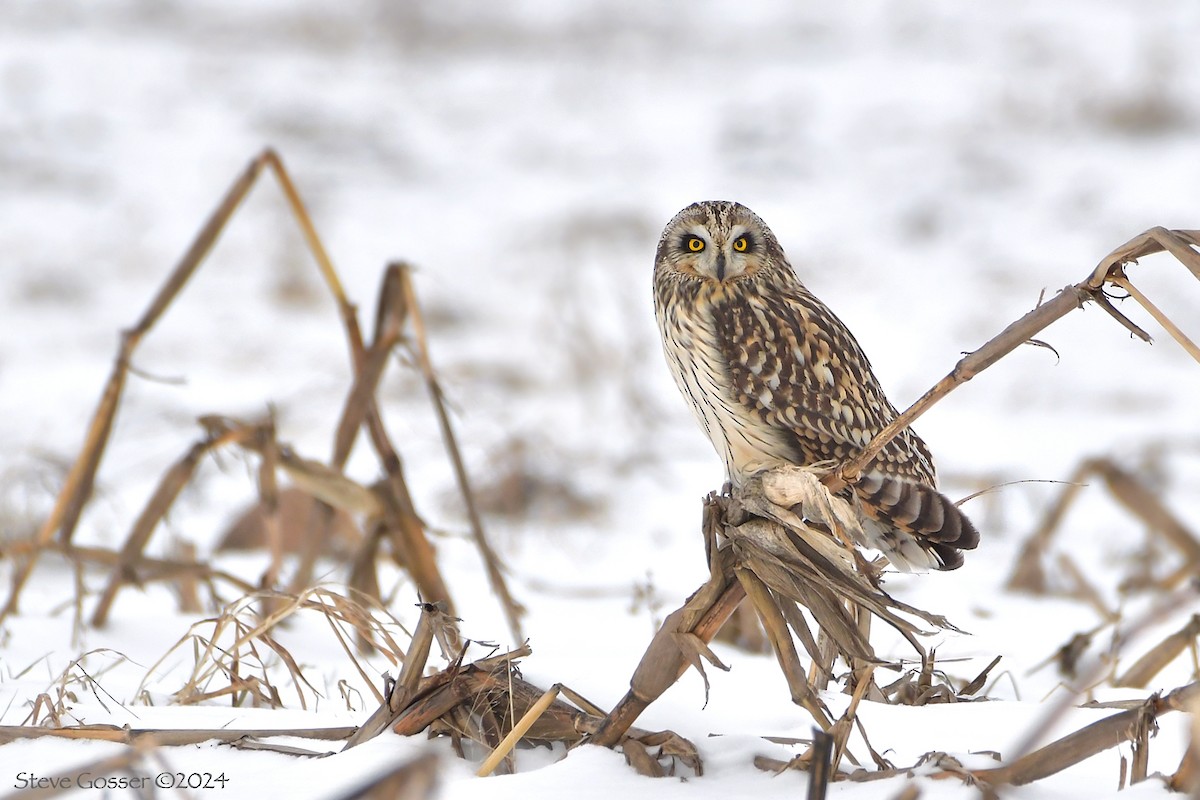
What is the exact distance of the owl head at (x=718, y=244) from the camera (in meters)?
3.40

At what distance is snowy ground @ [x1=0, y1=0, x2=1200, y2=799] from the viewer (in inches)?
125

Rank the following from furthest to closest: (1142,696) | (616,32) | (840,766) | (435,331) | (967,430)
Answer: (616,32) → (435,331) → (967,430) → (1142,696) → (840,766)

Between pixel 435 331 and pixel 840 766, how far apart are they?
30.3 ft

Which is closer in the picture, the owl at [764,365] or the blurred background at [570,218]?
the owl at [764,365]

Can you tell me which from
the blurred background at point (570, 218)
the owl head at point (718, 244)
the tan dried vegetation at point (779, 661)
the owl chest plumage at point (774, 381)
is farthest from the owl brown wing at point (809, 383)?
the blurred background at point (570, 218)

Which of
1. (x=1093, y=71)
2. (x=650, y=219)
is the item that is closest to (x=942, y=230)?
(x=650, y=219)

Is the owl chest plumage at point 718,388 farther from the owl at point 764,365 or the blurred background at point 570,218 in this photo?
the blurred background at point 570,218

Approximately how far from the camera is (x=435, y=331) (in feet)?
36.1

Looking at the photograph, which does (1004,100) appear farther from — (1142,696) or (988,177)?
(1142,696)

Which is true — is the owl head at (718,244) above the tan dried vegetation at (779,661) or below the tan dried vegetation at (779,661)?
above

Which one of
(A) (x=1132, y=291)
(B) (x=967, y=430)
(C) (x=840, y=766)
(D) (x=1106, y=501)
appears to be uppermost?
(B) (x=967, y=430)

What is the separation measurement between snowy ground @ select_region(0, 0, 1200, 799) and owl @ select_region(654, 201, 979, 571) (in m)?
0.47

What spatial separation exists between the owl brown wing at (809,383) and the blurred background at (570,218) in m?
1.49

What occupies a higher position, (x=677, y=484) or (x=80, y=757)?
(x=677, y=484)
